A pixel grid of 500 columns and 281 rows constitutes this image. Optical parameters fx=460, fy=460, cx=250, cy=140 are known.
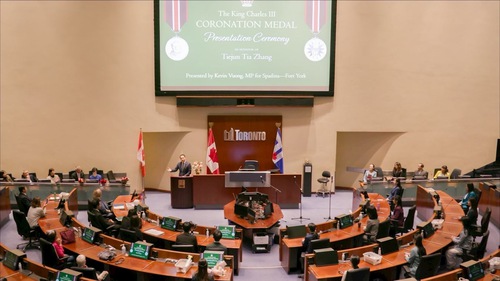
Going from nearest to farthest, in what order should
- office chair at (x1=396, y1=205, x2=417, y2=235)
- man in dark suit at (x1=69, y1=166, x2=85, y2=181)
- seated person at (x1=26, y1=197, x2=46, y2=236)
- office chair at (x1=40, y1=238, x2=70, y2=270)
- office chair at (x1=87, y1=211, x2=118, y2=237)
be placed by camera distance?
office chair at (x1=40, y1=238, x2=70, y2=270)
office chair at (x1=87, y1=211, x2=118, y2=237)
seated person at (x1=26, y1=197, x2=46, y2=236)
office chair at (x1=396, y1=205, x2=417, y2=235)
man in dark suit at (x1=69, y1=166, x2=85, y2=181)

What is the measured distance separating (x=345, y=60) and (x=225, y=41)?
176 inches

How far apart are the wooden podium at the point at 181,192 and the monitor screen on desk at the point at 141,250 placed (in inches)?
245

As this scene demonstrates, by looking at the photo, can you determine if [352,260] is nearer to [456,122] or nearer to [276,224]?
[276,224]

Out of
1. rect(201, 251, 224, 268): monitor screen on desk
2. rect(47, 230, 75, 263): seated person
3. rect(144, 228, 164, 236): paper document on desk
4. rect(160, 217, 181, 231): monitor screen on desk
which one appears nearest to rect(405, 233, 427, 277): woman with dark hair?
rect(201, 251, 224, 268): monitor screen on desk

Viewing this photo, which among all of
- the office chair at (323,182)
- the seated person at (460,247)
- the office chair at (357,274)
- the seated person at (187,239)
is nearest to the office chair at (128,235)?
the seated person at (187,239)

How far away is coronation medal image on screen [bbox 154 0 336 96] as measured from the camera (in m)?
16.4

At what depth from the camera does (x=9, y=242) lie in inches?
469

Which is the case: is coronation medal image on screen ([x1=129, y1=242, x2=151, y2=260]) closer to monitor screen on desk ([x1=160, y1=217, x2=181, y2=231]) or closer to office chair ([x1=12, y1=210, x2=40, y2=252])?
monitor screen on desk ([x1=160, y1=217, x2=181, y2=231])

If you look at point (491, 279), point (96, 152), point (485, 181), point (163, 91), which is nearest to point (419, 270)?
point (491, 279)

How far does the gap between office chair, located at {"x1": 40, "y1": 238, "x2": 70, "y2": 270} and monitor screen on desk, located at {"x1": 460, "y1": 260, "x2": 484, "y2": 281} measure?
7258 millimetres

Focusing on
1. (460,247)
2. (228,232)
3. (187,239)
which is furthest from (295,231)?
(460,247)

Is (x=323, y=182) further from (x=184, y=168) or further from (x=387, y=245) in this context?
(x=387, y=245)

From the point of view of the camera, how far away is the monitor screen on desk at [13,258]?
807 centimetres

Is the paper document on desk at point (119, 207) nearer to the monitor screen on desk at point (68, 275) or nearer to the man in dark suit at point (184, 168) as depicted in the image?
the man in dark suit at point (184, 168)
